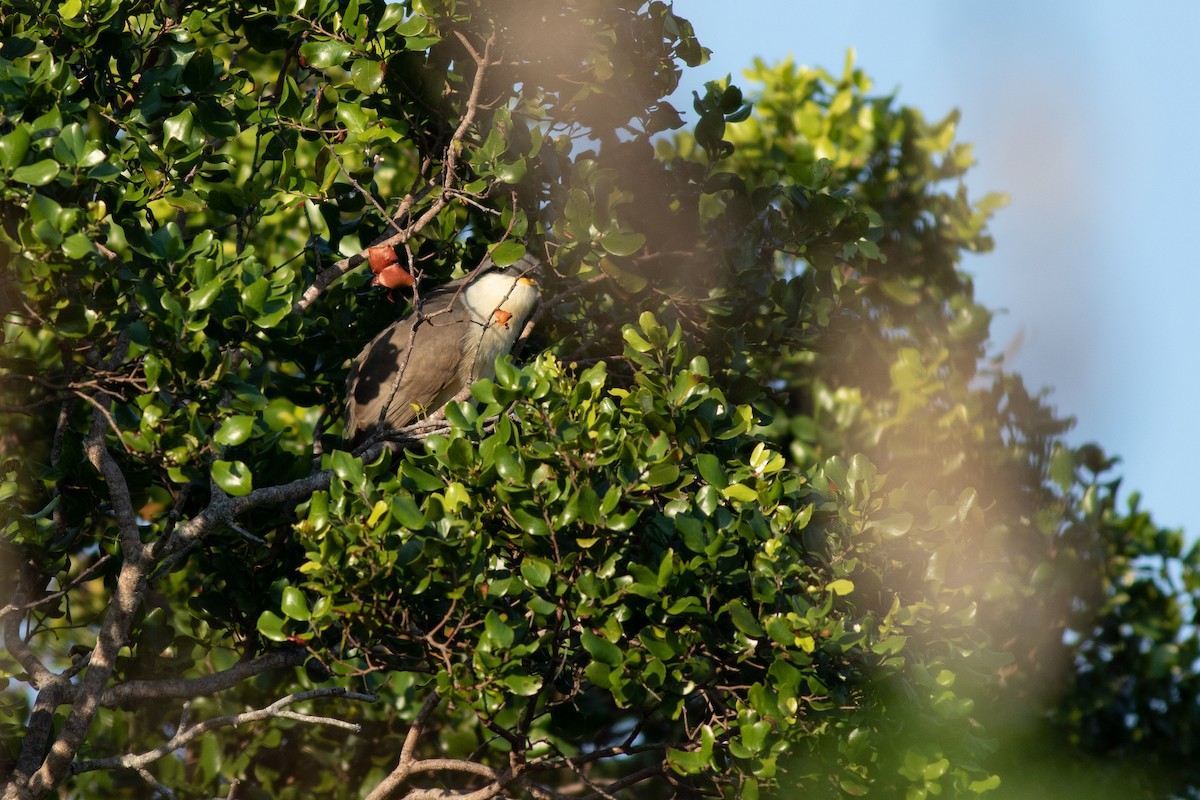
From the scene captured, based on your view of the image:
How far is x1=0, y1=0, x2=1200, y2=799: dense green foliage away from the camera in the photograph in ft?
12.2

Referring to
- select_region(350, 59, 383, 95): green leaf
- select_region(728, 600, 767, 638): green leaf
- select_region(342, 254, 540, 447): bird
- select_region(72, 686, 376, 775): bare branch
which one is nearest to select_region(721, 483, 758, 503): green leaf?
select_region(728, 600, 767, 638): green leaf

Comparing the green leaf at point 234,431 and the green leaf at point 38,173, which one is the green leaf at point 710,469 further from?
the green leaf at point 38,173

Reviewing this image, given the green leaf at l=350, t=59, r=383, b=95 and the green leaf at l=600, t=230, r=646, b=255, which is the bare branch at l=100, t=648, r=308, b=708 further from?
the green leaf at l=350, t=59, r=383, b=95

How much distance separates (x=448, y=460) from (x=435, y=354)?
224 cm

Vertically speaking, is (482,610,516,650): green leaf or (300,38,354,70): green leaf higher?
(300,38,354,70): green leaf

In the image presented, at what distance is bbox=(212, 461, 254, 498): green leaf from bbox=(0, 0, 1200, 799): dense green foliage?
0.07 feet

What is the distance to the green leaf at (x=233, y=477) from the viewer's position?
3691 mm

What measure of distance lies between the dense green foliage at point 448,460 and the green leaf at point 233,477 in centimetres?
2

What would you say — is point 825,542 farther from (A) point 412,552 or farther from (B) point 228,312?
(B) point 228,312

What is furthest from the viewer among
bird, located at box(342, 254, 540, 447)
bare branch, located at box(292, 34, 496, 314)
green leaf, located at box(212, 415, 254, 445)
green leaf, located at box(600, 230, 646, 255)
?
bird, located at box(342, 254, 540, 447)

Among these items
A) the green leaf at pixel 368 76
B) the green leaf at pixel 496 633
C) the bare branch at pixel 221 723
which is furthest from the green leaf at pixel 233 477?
the green leaf at pixel 368 76

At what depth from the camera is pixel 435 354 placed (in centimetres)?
594

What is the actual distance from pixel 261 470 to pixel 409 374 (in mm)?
1323

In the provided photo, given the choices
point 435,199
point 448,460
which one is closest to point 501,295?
point 435,199
